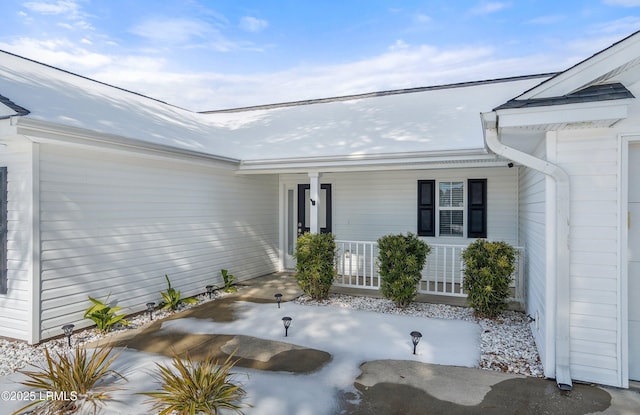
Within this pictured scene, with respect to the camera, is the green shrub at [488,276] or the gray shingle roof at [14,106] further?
the green shrub at [488,276]

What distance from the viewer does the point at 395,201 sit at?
8.48 meters

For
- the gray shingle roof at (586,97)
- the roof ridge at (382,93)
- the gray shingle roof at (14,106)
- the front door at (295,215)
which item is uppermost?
the roof ridge at (382,93)

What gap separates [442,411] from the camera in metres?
3.00

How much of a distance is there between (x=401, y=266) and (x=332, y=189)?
355 centimetres

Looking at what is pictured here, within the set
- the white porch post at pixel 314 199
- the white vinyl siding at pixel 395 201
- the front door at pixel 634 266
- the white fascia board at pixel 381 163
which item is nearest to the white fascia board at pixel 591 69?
the front door at pixel 634 266

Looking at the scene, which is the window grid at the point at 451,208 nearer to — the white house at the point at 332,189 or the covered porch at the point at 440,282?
the white house at the point at 332,189

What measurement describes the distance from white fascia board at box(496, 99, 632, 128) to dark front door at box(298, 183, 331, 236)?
233 inches

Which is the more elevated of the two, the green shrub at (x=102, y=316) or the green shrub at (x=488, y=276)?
the green shrub at (x=488, y=276)

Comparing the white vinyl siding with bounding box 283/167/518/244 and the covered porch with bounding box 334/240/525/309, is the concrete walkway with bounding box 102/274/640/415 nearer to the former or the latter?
the covered porch with bounding box 334/240/525/309

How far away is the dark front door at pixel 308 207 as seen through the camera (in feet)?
29.9

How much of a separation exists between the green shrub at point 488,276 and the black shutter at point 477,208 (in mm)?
2350

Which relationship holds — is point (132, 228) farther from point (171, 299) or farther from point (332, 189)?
point (332, 189)

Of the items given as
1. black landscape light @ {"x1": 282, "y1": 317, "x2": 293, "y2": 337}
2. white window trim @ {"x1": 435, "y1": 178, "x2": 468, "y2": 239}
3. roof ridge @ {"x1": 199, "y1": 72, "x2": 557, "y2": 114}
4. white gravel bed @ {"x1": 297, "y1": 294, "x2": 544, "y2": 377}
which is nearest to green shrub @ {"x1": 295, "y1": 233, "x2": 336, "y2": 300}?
white gravel bed @ {"x1": 297, "y1": 294, "x2": 544, "y2": 377}

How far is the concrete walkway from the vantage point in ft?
10.00
